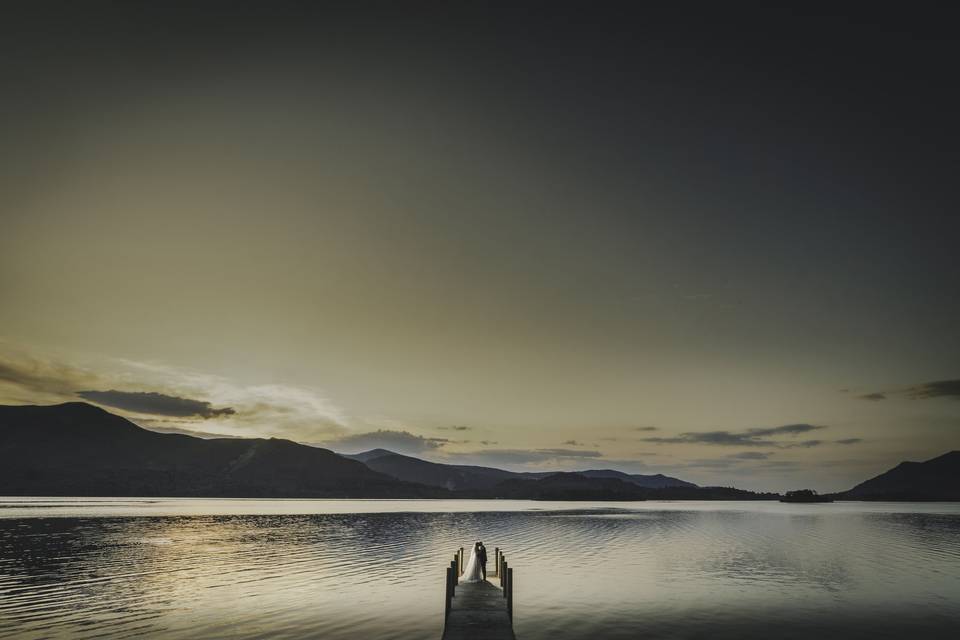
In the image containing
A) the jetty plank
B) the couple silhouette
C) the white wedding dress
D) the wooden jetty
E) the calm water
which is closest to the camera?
the jetty plank

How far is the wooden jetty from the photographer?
2790 cm

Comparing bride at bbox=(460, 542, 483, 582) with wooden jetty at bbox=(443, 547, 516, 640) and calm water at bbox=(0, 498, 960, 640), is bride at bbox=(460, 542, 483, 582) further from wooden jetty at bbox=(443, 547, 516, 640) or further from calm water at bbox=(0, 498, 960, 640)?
calm water at bbox=(0, 498, 960, 640)

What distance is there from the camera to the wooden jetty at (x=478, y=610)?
27905 mm

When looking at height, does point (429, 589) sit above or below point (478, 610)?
below

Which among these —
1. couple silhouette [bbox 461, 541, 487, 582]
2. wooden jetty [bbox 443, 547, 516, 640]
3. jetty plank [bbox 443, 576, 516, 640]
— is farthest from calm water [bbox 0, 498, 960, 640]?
couple silhouette [bbox 461, 541, 487, 582]

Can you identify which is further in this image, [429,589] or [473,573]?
[473,573]

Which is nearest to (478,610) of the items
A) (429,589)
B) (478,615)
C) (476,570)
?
(478,615)

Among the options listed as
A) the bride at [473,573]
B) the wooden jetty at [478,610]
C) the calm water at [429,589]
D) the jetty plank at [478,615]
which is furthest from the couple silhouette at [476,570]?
the jetty plank at [478,615]

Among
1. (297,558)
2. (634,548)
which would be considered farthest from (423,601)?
(634,548)

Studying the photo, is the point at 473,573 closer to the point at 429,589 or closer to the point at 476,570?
the point at 476,570

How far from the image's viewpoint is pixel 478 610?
3294 centimetres

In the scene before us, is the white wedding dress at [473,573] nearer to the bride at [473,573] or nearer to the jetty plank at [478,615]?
the bride at [473,573]

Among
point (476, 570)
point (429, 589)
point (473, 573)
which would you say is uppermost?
point (476, 570)

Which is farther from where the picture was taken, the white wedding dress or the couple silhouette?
the couple silhouette
